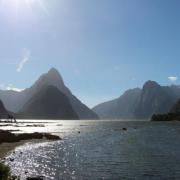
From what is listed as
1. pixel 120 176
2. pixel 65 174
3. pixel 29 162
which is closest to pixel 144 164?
pixel 120 176

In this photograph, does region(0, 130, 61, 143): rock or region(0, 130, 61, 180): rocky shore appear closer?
region(0, 130, 61, 180): rocky shore

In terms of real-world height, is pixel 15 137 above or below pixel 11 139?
above

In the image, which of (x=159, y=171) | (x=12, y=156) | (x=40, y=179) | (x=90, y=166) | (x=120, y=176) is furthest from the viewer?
(x=12, y=156)

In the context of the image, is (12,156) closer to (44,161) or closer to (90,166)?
(44,161)

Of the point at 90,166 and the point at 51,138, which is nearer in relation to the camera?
the point at 90,166

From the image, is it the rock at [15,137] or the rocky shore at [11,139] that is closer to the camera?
the rocky shore at [11,139]

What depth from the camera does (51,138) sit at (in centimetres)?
10825

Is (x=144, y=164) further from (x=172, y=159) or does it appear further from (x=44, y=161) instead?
(x=44, y=161)

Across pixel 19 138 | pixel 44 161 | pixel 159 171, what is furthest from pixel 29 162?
pixel 19 138

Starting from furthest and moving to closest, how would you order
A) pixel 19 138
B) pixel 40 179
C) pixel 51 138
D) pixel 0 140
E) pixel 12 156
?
pixel 51 138
pixel 19 138
pixel 0 140
pixel 12 156
pixel 40 179

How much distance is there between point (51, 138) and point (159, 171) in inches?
2556

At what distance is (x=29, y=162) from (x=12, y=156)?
26.4ft

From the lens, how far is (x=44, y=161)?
2303 inches

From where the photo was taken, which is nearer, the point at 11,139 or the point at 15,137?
the point at 11,139
